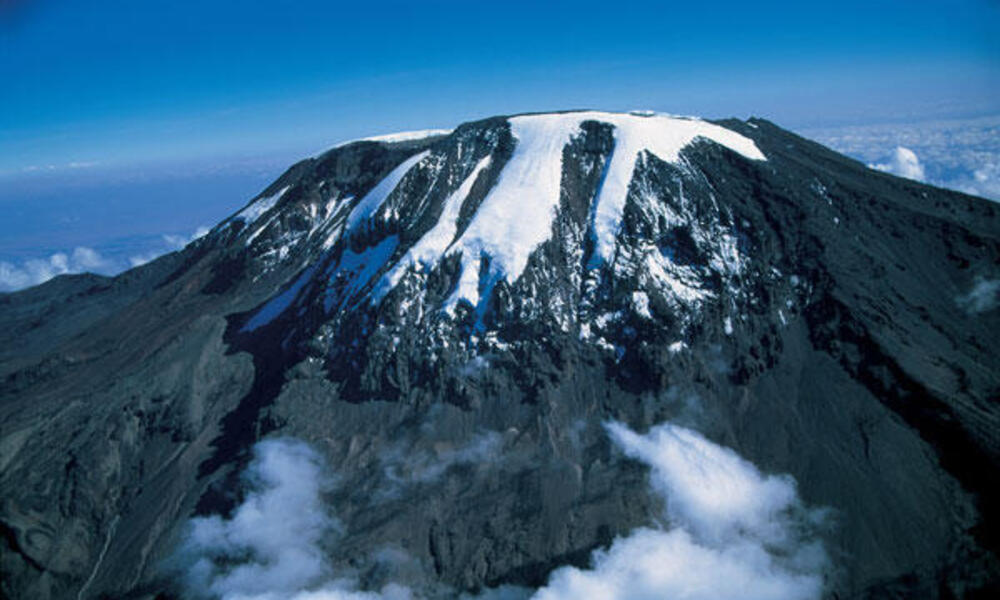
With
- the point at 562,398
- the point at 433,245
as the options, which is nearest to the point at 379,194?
the point at 433,245

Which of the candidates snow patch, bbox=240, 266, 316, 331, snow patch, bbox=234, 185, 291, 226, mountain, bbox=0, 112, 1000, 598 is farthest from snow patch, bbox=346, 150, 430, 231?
snow patch, bbox=234, 185, 291, 226

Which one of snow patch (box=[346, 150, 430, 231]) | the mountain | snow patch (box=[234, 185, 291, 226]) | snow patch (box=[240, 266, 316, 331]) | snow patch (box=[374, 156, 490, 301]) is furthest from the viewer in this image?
snow patch (box=[234, 185, 291, 226])

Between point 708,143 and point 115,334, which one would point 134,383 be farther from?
point 708,143

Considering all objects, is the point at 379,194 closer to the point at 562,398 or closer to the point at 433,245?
the point at 433,245

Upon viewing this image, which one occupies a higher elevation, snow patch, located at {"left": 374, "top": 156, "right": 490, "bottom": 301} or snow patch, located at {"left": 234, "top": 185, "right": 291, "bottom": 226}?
snow patch, located at {"left": 234, "top": 185, "right": 291, "bottom": 226}

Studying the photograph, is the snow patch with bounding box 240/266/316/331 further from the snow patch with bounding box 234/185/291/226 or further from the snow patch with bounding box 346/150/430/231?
the snow patch with bounding box 234/185/291/226

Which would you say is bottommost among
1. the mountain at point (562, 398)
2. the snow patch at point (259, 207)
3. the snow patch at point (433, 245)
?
the mountain at point (562, 398)

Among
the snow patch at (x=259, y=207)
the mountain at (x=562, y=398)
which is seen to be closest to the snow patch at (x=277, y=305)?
the mountain at (x=562, y=398)

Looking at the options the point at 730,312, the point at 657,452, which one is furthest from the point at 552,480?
the point at 730,312

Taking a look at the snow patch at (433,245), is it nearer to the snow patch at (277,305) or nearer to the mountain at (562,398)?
the mountain at (562,398)
